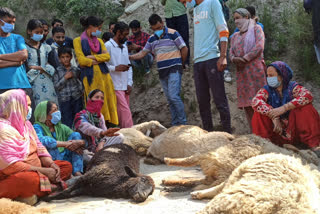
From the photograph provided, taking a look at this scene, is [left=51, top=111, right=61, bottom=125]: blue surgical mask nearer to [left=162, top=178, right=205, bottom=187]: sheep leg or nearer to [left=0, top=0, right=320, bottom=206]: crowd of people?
[left=0, top=0, right=320, bottom=206]: crowd of people

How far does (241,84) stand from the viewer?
6.39 metres

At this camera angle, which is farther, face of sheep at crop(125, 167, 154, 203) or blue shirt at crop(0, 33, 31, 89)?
blue shirt at crop(0, 33, 31, 89)

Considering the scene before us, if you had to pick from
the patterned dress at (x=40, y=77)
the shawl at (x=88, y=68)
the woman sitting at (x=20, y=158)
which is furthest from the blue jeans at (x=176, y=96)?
the woman sitting at (x=20, y=158)

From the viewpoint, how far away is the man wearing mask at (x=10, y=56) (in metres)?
5.58

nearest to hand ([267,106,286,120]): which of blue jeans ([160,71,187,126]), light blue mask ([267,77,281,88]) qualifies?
light blue mask ([267,77,281,88])

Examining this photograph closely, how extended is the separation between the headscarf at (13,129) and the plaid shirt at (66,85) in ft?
7.04

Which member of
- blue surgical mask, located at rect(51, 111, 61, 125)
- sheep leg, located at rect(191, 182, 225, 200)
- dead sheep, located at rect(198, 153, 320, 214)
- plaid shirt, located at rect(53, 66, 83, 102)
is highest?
plaid shirt, located at rect(53, 66, 83, 102)

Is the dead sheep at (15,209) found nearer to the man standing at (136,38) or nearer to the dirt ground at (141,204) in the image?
the dirt ground at (141,204)

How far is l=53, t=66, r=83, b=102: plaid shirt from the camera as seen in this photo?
635 centimetres

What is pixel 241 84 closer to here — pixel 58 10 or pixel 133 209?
pixel 133 209

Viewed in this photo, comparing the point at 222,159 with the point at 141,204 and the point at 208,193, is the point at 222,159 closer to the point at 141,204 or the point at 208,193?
the point at 208,193

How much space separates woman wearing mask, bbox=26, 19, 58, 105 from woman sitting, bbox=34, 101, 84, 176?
135cm

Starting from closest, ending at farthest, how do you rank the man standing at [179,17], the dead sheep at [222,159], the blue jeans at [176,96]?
the dead sheep at [222,159], the blue jeans at [176,96], the man standing at [179,17]

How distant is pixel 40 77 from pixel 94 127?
61.9 inches
